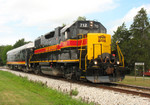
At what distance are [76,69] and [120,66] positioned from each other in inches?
115

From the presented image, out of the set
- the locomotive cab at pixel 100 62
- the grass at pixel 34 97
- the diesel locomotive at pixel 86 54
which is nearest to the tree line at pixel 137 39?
the diesel locomotive at pixel 86 54

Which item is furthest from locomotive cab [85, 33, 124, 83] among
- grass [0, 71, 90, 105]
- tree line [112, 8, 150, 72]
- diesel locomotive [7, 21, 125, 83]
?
tree line [112, 8, 150, 72]

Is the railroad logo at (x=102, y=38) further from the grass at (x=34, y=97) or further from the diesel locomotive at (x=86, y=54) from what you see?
the grass at (x=34, y=97)

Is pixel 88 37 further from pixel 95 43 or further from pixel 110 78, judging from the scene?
pixel 110 78

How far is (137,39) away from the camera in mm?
40250

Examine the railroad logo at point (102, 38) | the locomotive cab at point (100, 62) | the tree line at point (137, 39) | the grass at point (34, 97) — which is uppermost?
the tree line at point (137, 39)

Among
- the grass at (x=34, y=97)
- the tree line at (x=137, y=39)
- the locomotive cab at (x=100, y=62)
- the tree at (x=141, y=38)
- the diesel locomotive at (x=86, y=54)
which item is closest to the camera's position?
the grass at (x=34, y=97)

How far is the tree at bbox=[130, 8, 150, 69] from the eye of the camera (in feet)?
129

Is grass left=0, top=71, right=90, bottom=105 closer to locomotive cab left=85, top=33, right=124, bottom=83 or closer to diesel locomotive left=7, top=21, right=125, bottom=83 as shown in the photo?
locomotive cab left=85, top=33, right=124, bottom=83

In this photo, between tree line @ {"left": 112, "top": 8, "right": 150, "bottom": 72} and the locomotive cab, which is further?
tree line @ {"left": 112, "top": 8, "right": 150, "bottom": 72}

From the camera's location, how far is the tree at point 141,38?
39344 millimetres

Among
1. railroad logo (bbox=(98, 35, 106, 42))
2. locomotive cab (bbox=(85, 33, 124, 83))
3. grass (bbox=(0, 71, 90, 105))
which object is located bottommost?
grass (bbox=(0, 71, 90, 105))

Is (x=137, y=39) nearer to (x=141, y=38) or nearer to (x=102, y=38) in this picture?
(x=141, y=38)

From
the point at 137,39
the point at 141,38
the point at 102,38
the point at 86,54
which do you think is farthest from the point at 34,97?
the point at 141,38
